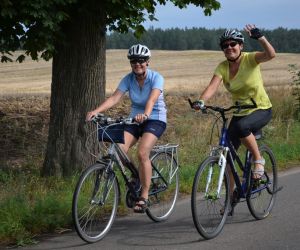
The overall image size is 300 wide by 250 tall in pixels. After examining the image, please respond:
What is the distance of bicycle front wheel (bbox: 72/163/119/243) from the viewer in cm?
575

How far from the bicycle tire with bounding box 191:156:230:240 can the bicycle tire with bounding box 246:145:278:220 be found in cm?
51

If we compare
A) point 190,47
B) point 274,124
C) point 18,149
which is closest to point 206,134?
point 274,124

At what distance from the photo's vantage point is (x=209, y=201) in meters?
6.16

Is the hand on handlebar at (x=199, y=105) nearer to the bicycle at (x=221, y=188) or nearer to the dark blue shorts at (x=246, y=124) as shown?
the bicycle at (x=221, y=188)

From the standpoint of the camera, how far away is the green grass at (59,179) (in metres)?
6.31

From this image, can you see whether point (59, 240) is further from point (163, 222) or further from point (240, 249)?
point (240, 249)

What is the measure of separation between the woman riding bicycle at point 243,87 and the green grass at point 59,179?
1.71 metres

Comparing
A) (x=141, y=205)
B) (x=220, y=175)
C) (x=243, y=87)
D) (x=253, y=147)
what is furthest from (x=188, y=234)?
(x=243, y=87)

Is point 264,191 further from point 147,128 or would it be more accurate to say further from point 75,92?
point 75,92

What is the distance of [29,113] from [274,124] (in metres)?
5.89

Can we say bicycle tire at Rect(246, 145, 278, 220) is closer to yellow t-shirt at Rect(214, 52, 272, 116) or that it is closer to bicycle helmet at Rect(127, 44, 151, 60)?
yellow t-shirt at Rect(214, 52, 272, 116)

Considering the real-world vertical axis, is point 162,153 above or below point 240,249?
above

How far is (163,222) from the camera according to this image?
22.5 feet

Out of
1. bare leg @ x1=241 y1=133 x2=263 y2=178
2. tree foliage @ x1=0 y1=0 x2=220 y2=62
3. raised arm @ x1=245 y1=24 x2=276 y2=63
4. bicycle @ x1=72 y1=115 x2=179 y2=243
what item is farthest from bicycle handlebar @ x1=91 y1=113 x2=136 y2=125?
tree foliage @ x1=0 y1=0 x2=220 y2=62
